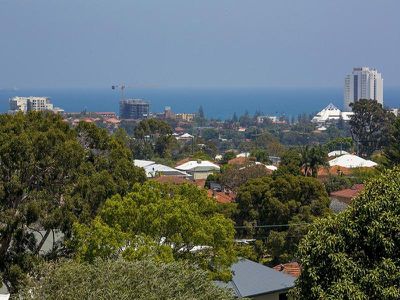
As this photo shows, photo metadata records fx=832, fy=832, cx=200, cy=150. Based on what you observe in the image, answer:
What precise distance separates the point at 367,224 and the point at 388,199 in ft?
1.62

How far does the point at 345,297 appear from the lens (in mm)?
12258

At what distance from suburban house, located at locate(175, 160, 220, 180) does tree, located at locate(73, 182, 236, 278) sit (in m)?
40.4

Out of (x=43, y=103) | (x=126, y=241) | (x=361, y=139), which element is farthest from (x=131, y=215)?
(x=43, y=103)

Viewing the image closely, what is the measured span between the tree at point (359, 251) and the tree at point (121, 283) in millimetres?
1417

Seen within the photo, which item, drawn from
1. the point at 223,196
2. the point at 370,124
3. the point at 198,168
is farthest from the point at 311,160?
the point at 370,124

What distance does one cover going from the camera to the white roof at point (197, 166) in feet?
194

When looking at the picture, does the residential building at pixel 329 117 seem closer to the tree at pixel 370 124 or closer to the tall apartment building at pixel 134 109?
the tall apartment building at pixel 134 109

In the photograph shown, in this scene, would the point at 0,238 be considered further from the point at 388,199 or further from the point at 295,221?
the point at 295,221

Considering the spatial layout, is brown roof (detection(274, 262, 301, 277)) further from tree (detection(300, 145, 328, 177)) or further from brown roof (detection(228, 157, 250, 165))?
brown roof (detection(228, 157, 250, 165))

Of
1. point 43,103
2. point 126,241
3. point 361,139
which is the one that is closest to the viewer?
point 126,241

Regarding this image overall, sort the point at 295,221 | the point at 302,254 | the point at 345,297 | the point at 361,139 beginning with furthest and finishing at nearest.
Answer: the point at 361,139
the point at 295,221
the point at 302,254
the point at 345,297

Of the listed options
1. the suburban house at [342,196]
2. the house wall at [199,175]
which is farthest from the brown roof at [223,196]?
the house wall at [199,175]

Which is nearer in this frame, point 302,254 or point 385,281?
point 385,281

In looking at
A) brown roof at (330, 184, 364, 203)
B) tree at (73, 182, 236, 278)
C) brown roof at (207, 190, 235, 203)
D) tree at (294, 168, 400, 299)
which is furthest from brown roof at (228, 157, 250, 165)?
tree at (294, 168, 400, 299)
